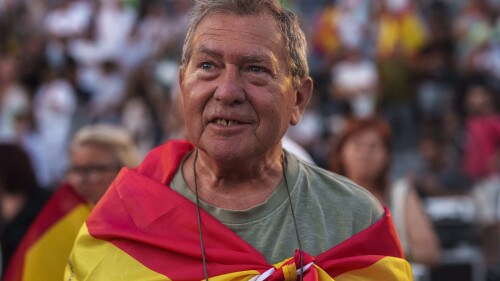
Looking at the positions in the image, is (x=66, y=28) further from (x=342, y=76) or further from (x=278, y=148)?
(x=278, y=148)

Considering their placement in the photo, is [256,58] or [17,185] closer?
[256,58]

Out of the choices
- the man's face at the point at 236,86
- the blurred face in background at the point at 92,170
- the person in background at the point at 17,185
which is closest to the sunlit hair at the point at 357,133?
the blurred face in background at the point at 92,170

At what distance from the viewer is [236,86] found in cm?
361

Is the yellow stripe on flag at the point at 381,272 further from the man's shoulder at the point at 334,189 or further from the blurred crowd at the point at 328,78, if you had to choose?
the blurred crowd at the point at 328,78

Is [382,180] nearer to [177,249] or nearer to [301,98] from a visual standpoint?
[301,98]

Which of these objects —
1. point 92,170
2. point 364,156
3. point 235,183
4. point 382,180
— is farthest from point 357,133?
point 235,183

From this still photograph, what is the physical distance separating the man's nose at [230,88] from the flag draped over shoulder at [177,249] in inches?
16.4

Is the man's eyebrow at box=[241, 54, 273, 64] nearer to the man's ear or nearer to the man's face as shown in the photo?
the man's face

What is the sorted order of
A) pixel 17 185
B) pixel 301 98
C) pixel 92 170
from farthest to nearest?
1. pixel 17 185
2. pixel 92 170
3. pixel 301 98

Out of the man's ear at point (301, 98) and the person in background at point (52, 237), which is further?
the person in background at point (52, 237)

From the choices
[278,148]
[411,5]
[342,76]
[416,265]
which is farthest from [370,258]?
[411,5]

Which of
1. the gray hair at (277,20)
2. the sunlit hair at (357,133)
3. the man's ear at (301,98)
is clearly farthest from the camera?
the sunlit hair at (357,133)

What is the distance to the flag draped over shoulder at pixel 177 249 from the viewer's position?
3.62 meters

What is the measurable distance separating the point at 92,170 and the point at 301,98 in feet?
8.85
